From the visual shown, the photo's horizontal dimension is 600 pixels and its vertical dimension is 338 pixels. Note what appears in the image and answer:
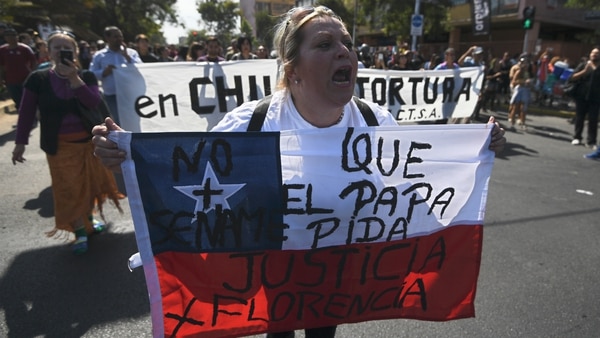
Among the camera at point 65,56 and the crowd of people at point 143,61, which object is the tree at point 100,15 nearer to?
the crowd of people at point 143,61

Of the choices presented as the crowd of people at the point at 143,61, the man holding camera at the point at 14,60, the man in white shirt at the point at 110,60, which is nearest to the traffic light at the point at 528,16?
the crowd of people at the point at 143,61

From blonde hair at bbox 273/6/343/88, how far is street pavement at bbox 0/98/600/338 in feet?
5.46

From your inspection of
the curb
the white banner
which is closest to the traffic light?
the curb

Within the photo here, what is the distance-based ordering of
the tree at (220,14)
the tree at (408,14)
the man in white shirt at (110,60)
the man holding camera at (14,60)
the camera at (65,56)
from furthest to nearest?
the tree at (220,14) → the tree at (408,14) → the man holding camera at (14,60) → the man in white shirt at (110,60) → the camera at (65,56)

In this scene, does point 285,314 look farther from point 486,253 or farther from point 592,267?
point 592,267

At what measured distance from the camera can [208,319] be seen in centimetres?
178

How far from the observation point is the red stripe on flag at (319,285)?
1744 mm

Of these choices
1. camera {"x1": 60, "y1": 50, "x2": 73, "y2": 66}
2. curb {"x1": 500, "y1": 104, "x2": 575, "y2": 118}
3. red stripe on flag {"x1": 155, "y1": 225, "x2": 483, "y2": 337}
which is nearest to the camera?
red stripe on flag {"x1": 155, "y1": 225, "x2": 483, "y2": 337}

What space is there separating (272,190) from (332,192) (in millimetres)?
270

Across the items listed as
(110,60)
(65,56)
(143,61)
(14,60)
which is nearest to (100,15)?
(14,60)

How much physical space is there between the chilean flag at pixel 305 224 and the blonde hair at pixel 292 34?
0.32 m

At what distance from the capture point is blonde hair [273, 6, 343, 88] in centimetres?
174

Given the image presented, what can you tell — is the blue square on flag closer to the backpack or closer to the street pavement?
the backpack

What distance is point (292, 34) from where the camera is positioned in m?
Answer: 1.76
